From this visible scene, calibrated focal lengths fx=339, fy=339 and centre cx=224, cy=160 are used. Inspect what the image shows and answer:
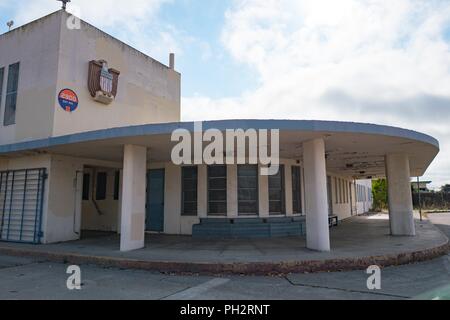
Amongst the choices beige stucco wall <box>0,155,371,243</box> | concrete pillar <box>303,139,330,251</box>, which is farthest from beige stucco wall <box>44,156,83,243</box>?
concrete pillar <box>303,139,330,251</box>

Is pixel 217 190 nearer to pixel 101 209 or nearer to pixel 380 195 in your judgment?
pixel 101 209

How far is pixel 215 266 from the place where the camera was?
6844mm

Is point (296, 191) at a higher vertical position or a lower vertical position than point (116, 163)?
lower

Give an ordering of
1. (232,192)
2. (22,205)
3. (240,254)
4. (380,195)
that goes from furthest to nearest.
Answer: (380,195) < (232,192) < (22,205) < (240,254)

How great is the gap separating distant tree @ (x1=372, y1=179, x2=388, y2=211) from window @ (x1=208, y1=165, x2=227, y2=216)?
27.3m

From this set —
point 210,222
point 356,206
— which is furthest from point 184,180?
point 356,206

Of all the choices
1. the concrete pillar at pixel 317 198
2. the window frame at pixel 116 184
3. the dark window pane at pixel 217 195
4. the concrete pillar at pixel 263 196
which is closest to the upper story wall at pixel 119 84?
the window frame at pixel 116 184

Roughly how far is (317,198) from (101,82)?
327 inches

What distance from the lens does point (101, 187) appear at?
47.2 feet

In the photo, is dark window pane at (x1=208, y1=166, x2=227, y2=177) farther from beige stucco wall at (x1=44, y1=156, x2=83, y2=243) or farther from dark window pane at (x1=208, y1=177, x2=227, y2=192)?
beige stucco wall at (x1=44, y1=156, x2=83, y2=243)

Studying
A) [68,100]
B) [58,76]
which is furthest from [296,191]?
[58,76]

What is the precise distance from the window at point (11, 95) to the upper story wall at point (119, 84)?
2.33m

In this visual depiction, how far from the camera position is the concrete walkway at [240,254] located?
272 inches
